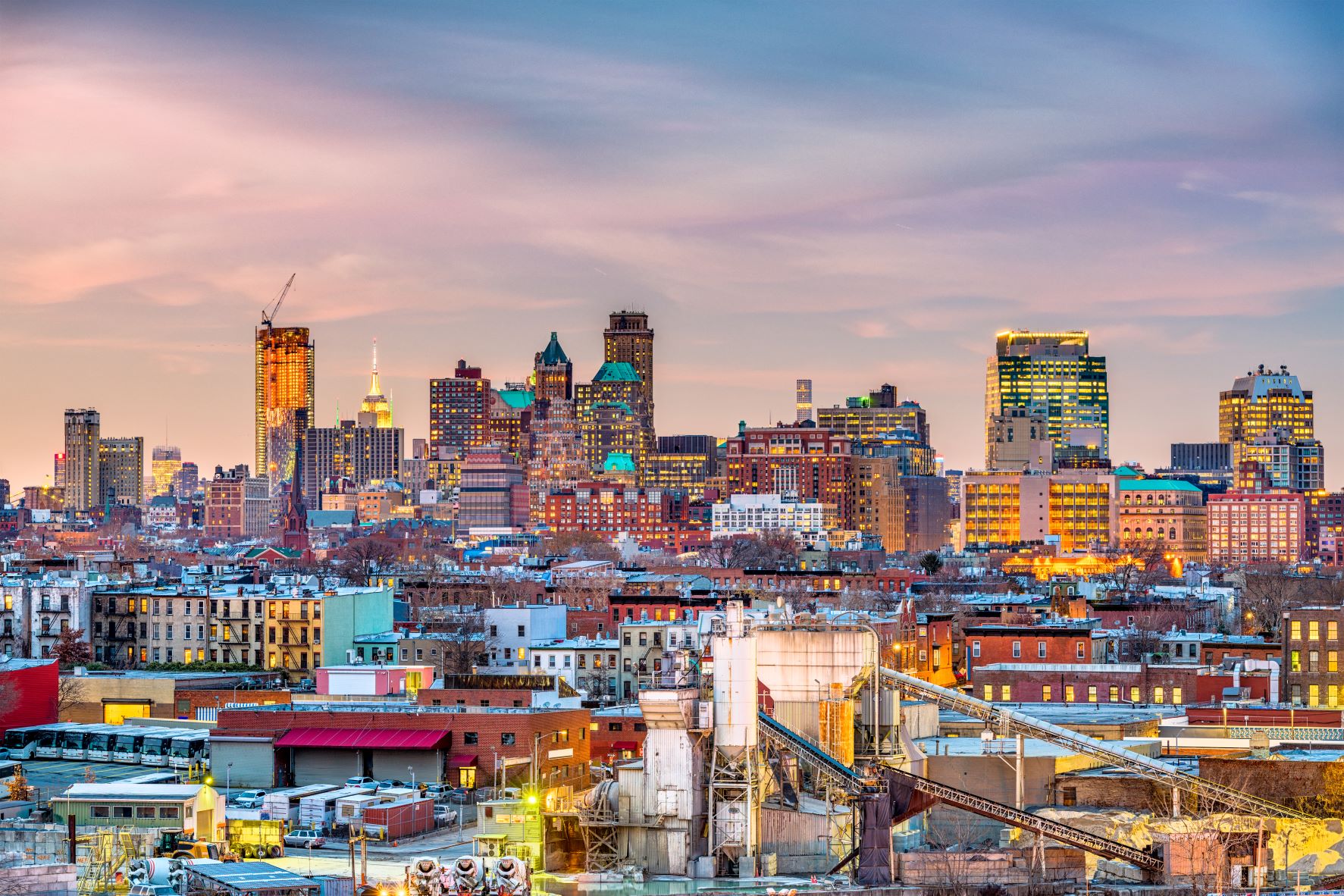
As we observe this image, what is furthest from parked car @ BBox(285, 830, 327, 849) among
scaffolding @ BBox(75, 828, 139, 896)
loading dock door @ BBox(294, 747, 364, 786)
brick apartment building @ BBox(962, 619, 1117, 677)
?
brick apartment building @ BBox(962, 619, 1117, 677)

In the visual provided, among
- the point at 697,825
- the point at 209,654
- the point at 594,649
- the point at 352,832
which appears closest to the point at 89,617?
the point at 209,654

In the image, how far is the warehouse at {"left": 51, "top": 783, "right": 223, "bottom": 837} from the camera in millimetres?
69375

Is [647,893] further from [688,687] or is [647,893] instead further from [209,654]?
[209,654]

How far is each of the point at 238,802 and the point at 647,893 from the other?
2050 centimetres

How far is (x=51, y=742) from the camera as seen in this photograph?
3676 inches

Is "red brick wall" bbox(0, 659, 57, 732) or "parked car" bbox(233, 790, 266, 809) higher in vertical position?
"red brick wall" bbox(0, 659, 57, 732)

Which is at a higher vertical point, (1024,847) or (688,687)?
(688,687)

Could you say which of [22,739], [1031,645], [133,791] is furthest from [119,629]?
[133,791]

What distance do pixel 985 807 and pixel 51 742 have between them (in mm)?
44006

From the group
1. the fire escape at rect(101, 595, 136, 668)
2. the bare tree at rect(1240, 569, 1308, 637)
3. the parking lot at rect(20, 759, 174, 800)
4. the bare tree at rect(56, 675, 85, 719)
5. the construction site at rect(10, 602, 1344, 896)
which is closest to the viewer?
the construction site at rect(10, 602, 1344, 896)

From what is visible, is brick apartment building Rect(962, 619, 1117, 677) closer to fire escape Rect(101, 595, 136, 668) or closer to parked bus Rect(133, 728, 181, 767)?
parked bus Rect(133, 728, 181, 767)

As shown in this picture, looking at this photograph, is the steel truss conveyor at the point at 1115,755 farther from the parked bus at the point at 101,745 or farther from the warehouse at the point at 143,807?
the parked bus at the point at 101,745

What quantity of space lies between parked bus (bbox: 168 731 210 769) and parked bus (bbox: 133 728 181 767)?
225 mm

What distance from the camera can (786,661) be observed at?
73.4m
